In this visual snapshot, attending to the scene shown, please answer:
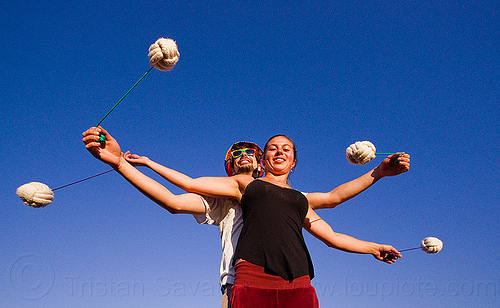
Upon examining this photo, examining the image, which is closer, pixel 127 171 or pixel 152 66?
pixel 127 171

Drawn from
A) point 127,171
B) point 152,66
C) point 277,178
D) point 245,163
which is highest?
point 152,66

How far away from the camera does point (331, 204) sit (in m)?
4.35

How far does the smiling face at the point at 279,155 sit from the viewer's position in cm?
406

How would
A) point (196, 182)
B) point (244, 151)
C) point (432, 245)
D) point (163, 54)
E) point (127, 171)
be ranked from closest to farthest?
1. point (127, 171)
2. point (196, 182)
3. point (163, 54)
4. point (244, 151)
5. point (432, 245)

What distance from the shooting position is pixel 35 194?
3799 mm

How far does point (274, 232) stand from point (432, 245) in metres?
2.57

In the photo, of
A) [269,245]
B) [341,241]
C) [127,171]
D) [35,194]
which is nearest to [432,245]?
[341,241]

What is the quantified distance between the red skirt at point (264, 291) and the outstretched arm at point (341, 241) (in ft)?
3.23

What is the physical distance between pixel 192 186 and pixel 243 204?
48 centimetres

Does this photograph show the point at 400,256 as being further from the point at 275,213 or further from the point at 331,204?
the point at 275,213

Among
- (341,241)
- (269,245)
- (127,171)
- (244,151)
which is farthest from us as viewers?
(244,151)

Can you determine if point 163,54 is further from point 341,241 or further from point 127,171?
point 341,241

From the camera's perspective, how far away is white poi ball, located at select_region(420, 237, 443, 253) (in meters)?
4.99

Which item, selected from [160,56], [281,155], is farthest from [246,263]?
[160,56]
